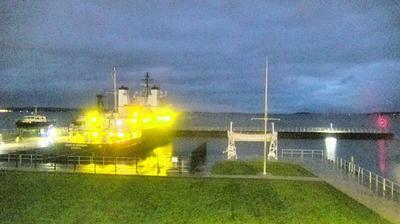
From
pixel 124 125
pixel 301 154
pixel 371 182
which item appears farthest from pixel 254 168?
pixel 124 125

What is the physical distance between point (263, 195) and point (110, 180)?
9133mm

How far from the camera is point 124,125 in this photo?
57906 millimetres

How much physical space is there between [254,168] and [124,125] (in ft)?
85.7

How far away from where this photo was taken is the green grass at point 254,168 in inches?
1282

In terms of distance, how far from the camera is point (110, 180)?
90.3ft

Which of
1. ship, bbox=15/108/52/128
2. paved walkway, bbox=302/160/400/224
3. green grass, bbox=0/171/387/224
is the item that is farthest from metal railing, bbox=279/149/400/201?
ship, bbox=15/108/52/128

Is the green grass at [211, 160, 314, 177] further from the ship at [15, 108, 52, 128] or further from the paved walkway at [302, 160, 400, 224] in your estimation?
the ship at [15, 108, 52, 128]

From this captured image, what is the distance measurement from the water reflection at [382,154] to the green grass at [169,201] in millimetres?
37591

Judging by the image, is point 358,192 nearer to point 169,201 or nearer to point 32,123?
point 169,201

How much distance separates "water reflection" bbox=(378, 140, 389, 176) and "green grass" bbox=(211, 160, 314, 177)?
25.5m

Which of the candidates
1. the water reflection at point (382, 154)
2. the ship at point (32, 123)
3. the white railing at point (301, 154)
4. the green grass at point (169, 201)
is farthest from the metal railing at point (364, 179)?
the ship at point (32, 123)

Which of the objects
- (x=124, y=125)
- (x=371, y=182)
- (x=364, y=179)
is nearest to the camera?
(x=371, y=182)

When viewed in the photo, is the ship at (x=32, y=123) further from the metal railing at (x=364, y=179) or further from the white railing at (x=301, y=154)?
the metal railing at (x=364, y=179)

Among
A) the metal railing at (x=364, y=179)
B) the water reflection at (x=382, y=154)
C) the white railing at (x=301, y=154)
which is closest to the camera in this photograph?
the metal railing at (x=364, y=179)
